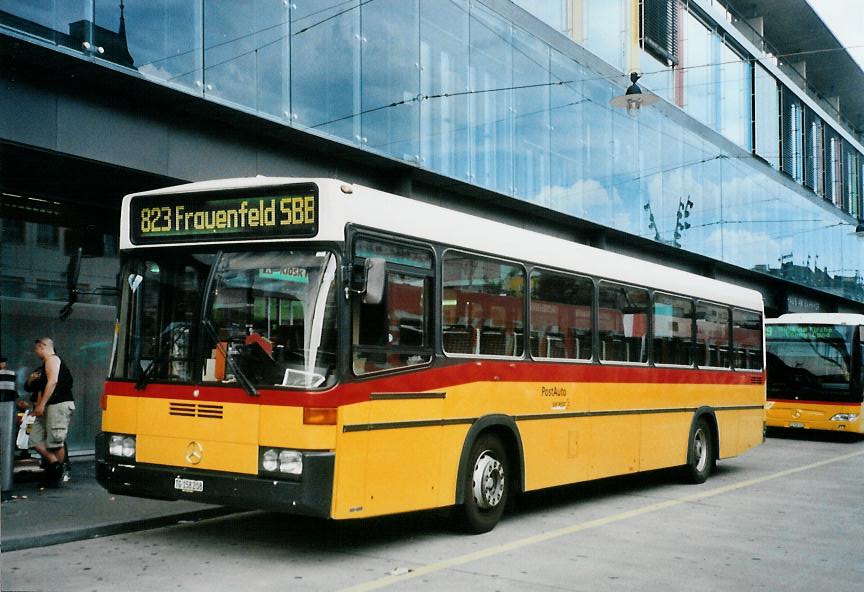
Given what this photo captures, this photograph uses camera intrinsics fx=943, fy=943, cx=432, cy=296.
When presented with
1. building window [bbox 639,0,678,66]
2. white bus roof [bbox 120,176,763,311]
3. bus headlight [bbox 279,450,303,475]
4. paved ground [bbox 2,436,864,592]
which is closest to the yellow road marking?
paved ground [bbox 2,436,864,592]

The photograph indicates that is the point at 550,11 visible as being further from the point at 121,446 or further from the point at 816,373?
the point at 121,446

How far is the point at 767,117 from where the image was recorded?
37.5 meters

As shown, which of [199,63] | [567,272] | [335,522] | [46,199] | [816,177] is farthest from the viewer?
[816,177]

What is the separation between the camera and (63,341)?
1408 centimetres

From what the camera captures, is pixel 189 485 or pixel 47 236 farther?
pixel 47 236

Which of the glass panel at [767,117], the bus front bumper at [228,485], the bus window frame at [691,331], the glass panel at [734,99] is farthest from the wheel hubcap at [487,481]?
the glass panel at [767,117]

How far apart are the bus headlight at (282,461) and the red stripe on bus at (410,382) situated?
0.37m

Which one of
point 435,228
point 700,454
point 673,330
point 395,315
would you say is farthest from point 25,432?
point 700,454

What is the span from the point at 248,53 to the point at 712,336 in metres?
8.04

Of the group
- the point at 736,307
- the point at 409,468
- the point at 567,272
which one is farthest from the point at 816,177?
the point at 409,468

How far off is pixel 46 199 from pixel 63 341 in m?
2.12

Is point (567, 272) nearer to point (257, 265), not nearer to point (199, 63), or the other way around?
point (257, 265)

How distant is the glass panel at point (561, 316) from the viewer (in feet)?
32.8

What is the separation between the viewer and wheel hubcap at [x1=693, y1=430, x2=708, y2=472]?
13882 millimetres
